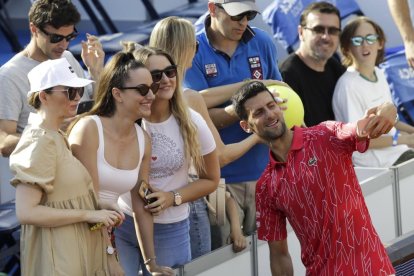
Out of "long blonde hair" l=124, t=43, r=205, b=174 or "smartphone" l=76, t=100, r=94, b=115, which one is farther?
"smartphone" l=76, t=100, r=94, b=115

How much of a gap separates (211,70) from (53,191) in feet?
5.69

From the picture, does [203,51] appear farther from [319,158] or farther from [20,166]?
[20,166]

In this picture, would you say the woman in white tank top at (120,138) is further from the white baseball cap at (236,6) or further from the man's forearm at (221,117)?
the white baseball cap at (236,6)

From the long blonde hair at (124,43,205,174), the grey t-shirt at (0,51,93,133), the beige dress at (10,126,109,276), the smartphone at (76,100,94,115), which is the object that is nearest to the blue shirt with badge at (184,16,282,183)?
the smartphone at (76,100,94,115)

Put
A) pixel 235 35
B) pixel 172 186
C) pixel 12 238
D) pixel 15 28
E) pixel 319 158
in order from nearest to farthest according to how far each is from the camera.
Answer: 1. pixel 319 158
2. pixel 172 186
3. pixel 235 35
4. pixel 12 238
5. pixel 15 28

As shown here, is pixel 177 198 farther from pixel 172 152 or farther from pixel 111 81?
pixel 111 81

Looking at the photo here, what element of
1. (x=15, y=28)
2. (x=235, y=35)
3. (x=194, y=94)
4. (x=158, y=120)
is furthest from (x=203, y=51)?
(x=15, y=28)

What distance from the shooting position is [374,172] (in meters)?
6.25

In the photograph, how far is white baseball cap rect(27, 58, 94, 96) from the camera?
13.4 feet

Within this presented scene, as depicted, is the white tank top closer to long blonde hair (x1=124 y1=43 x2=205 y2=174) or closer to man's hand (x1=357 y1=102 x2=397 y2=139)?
long blonde hair (x1=124 y1=43 x2=205 y2=174)

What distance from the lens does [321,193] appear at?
13.9 feet

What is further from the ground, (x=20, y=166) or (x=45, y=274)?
(x=20, y=166)

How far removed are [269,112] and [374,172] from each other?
6.67ft

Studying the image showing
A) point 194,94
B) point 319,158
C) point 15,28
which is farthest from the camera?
point 15,28
